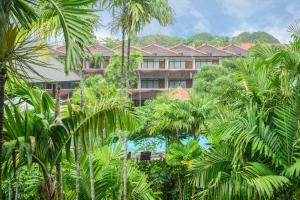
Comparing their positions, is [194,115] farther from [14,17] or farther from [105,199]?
[14,17]

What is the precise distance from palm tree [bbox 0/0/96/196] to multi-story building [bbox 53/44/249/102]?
3645 cm

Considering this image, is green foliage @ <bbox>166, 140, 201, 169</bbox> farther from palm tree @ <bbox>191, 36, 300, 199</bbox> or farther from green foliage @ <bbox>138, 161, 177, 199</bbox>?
palm tree @ <bbox>191, 36, 300, 199</bbox>

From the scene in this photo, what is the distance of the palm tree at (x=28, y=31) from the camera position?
143 inches

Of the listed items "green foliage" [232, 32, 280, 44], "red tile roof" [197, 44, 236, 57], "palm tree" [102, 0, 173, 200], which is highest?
"green foliage" [232, 32, 280, 44]

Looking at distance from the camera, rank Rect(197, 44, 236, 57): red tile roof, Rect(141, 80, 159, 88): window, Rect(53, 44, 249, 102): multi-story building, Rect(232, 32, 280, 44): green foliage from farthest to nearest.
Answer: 1. Rect(232, 32, 280, 44): green foliage
2. Rect(141, 80, 159, 88): window
3. Rect(197, 44, 236, 57): red tile roof
4. Rect(53, 44, 249, 102): multi-story building

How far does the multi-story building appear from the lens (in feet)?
135

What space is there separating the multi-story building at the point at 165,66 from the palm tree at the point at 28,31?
36452 millimetres

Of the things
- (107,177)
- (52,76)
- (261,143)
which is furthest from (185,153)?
(52,76)

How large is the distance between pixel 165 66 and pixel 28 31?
38178 mm

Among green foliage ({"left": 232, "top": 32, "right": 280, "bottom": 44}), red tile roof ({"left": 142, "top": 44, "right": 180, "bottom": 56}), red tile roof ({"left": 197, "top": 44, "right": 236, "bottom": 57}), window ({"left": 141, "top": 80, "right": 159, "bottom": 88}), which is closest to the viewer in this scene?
red tile roof ({"left": 197, "top": 44, "right": 236, "bottom": 57})

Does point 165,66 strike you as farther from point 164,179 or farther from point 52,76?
point 164,179

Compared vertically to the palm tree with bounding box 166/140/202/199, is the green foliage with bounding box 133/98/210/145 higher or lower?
higher

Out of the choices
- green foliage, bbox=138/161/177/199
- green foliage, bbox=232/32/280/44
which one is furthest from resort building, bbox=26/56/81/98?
green foliage, bbox=232/32/280/44

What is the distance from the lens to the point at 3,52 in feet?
11.9
